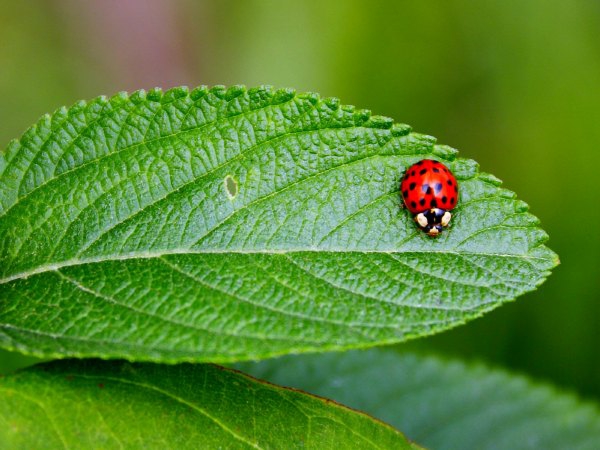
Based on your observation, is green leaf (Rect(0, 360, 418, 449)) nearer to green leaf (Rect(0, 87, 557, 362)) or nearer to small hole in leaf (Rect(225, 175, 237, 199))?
green leaf (Rect(0, 87, 557, 362))

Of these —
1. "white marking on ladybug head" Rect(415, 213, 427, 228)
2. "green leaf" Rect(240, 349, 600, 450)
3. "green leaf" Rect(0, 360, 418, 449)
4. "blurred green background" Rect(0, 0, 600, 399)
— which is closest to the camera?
"green leaf" Rect(0, 360, 418, 449)

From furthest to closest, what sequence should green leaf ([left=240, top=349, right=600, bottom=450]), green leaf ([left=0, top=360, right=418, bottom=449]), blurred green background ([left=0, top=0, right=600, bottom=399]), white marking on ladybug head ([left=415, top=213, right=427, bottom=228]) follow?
1. blurred green background ([left=0, top=0, right=600, bottom=399])
2. green leaf ([left=240, top=349, right=600, bottom=450])
3. white marking on ladybug head ([left=415, top=213, right=427, bottom=228])
4. green leaf ([left=0, top=360, right=418, bottom=449])

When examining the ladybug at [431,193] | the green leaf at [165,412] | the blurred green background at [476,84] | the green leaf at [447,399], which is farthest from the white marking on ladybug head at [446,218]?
the blurred green background at [476,84]

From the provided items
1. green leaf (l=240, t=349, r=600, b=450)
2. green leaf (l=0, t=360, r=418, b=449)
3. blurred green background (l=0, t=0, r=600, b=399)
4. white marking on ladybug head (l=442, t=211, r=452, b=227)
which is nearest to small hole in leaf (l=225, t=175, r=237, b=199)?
green leaf (l=0, t=360, r=418, b=449)

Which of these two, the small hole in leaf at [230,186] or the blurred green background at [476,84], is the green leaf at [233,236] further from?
the blurred green background at [476,84]

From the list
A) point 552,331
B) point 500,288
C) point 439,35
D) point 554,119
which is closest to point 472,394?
point 552,331

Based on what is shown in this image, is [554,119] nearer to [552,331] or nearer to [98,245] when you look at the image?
[552,331]

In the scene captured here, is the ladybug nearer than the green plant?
No
